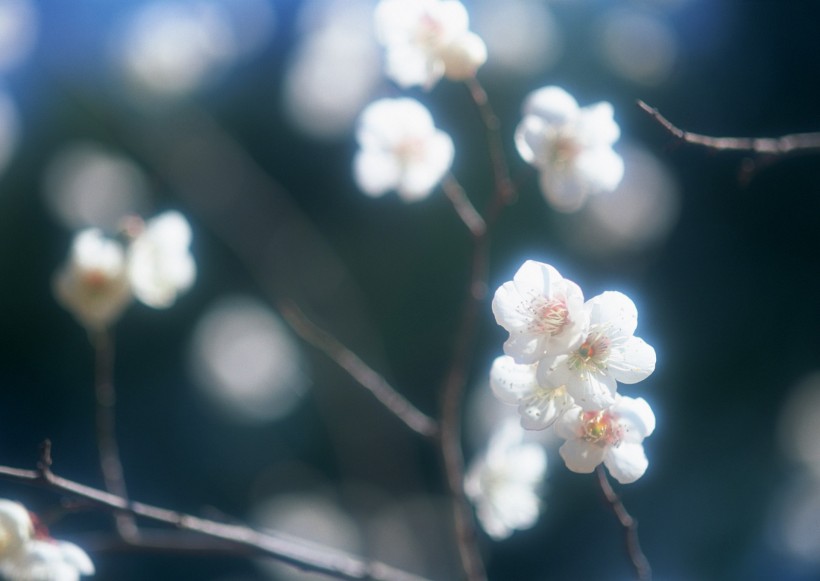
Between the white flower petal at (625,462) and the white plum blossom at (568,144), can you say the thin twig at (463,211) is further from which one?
the white flower petal at (625,462)

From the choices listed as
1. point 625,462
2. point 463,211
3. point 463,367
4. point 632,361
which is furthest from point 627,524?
point 463,211

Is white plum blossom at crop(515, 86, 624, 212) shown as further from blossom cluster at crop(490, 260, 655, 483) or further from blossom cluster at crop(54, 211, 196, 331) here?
blossom cluster at crop(54, 211, 196, 331)

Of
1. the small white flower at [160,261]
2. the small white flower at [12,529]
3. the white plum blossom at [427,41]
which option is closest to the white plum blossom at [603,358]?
the white plum blossom at [427,41]

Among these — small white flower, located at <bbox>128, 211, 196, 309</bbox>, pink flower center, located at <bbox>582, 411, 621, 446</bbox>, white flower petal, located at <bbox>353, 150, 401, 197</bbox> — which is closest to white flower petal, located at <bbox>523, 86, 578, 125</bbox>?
white flower petal, located at <bbox>353, 150, 401, 197</bbox>

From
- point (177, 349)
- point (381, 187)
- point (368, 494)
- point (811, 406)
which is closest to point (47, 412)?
point (177, 349)

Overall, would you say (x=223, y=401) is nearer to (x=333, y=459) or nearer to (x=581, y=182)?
(x=333, y=459)

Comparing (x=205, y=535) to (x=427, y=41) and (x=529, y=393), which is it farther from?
(x=427, y=41)
